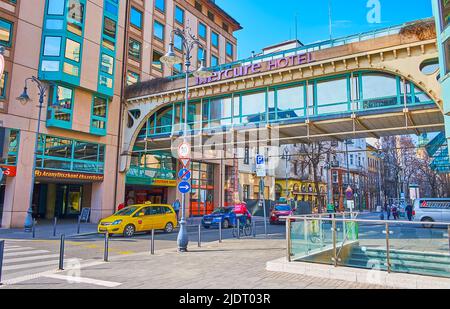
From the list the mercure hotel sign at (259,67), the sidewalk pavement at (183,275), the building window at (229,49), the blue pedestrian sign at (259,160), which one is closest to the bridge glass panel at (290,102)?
the mercure hotel sign at (259,67)

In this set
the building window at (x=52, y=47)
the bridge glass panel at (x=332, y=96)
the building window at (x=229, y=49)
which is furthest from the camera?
the building window at (x=229, y=49)

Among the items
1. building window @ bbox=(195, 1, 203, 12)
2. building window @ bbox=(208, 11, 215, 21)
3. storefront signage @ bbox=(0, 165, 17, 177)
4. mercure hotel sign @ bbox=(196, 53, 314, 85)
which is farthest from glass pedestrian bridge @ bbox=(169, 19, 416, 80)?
building window @ bbox=(208, 11, 215, 21)

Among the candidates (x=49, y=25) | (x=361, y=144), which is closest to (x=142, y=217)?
(x=49, y=25)

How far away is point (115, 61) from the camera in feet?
88.1

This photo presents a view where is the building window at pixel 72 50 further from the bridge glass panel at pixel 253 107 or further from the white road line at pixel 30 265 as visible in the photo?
the white road line at pixel 30 265

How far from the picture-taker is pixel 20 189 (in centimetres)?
2042

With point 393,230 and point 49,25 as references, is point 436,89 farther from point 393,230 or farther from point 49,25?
point 49,25

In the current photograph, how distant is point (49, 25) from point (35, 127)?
271 inches

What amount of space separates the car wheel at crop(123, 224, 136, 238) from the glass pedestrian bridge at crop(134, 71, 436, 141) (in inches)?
Result: 322

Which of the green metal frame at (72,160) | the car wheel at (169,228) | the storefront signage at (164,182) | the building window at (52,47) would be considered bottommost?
the car wheel at (169,228)

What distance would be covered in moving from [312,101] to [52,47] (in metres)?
17.0

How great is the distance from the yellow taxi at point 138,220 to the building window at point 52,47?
1200cm

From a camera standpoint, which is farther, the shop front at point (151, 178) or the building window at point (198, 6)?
the building window at point (198, 6)

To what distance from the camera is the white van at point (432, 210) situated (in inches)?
927
